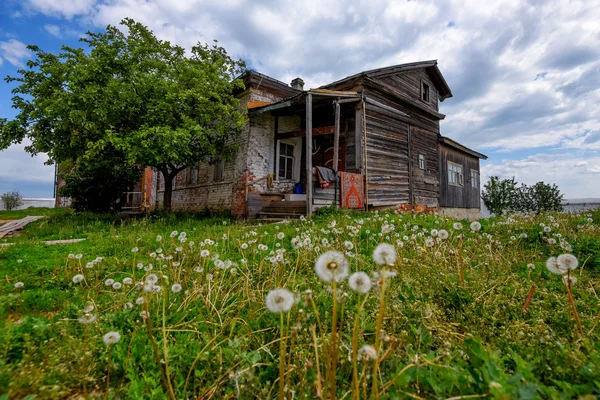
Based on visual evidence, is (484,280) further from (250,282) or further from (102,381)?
(102,381)

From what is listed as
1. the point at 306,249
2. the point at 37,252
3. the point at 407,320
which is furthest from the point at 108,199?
the point at 407,320

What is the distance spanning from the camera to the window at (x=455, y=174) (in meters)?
16.2

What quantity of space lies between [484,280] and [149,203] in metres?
17.9

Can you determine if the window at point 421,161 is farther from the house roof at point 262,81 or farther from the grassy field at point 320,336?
the grassy field at point 320,336

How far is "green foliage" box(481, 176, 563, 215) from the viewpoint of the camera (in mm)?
18500

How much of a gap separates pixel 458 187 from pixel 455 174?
0.78m

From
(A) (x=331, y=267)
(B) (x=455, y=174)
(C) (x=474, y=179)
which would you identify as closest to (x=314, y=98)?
(A) (x=331, y=267)

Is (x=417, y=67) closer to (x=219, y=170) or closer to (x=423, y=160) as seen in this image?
(x=423, y=160)

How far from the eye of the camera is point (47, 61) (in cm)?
968

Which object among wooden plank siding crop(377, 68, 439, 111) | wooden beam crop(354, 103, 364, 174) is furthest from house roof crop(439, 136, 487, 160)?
wooden beam crop(354, 103, 364, 174)

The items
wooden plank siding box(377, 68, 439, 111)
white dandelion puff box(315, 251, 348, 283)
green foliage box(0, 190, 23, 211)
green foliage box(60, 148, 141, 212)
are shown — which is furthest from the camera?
green foliage box(0, 190, 23, 211)

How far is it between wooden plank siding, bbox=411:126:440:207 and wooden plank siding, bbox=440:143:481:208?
0.82 metres

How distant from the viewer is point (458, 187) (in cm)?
1669

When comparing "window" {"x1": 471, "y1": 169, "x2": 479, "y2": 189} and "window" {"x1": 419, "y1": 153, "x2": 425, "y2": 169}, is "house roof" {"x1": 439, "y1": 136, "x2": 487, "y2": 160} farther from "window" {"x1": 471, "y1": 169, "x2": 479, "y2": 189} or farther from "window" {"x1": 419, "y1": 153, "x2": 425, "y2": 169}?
"window" {"x1": 419, "y1": 153, "x2": 425, "y2": 169}
